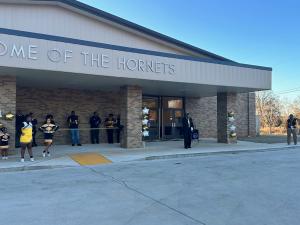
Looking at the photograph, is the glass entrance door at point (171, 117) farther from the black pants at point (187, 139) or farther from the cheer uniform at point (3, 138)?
the cheer uniform at point (3, 138)

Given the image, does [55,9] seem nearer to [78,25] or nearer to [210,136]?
[78,25]

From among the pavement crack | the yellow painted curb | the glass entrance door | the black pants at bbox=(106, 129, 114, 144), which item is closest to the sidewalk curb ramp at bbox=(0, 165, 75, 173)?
the yellow painted curb

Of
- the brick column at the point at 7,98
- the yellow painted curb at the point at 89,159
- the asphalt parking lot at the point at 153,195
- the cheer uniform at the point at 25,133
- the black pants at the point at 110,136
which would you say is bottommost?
the asphalt parking lot at the point at 153,195

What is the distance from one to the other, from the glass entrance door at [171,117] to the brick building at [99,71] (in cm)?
7

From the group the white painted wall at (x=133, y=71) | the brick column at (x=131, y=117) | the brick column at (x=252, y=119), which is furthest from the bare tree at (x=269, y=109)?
the brick column at (x=131, y=117)

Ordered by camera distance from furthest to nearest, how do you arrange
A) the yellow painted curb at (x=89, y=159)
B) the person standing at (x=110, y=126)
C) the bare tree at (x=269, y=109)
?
the bare tree at (x=269, y=109), the person standing at (x=110, y=126), the yellow painted curb at (x=89, y=159)

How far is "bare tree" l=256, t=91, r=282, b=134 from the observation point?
165 ft

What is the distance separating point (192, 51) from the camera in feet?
68.6

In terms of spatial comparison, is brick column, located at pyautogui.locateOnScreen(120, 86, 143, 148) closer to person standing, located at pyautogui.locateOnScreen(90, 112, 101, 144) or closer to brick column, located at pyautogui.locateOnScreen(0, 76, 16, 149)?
person standing, located at pyautogui.locateOnScreen(90, 112, 101, 144)

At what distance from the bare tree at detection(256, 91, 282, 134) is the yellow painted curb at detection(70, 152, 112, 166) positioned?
3939cm

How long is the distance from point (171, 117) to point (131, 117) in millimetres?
7526

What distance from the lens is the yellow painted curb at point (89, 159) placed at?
12.0 meters

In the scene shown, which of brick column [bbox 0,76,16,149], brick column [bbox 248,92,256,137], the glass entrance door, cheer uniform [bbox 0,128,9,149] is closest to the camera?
cheer uniform [bbox 0,128,9,149]

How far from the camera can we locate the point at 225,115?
2011cm
